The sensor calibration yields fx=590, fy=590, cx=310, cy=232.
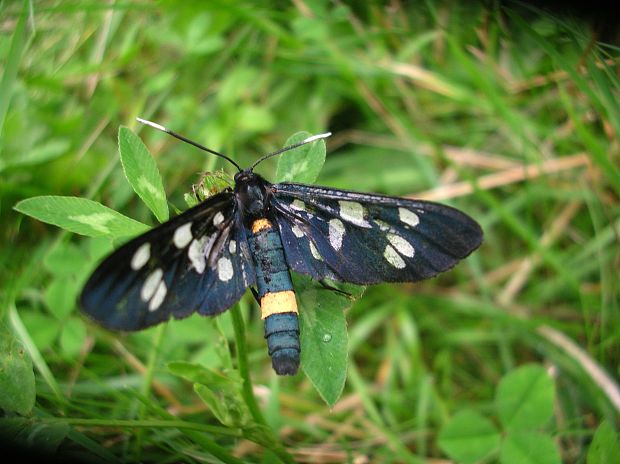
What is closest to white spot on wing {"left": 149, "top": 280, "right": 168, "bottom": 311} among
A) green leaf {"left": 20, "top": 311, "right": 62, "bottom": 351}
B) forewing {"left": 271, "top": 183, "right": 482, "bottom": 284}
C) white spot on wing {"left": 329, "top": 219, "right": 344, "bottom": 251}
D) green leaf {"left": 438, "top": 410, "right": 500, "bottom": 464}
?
forewing {"left": 271, "top": 183, "right": 482, "bottom": 284}

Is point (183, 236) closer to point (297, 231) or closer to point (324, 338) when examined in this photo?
point (297, 231)

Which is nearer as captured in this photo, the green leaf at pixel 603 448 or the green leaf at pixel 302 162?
the green leaf at pixel 603 448

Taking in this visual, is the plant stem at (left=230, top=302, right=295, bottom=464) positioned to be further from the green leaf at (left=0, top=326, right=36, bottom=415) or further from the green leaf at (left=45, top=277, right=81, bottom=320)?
the green leaf at (left=45, top=277, right=81, bottom=320)

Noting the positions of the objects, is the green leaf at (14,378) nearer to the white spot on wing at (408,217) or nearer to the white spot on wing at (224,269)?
the white spot on wing at (224,269)

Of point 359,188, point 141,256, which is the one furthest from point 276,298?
point 359,188

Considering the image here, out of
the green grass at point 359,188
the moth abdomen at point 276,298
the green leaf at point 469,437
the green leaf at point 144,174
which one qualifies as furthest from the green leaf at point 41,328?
the green leaf at point 469,437

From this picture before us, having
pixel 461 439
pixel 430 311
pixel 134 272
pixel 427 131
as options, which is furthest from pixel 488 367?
pixel 134 272
